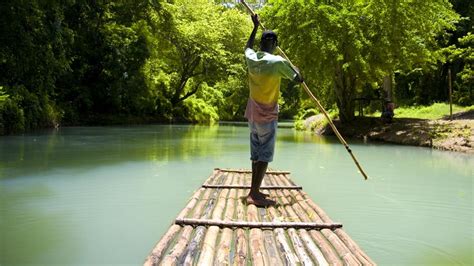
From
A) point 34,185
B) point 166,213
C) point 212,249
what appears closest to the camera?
point 212,249

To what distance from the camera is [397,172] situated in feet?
31.8

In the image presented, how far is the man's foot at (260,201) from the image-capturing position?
16.9 ft

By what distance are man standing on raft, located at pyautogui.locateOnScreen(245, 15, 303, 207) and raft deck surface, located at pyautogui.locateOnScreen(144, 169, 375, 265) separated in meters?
0.40

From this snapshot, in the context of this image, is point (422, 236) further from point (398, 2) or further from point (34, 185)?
point (398, 2)

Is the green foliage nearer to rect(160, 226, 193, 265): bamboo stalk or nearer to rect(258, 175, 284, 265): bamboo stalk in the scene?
rect(258, 175, 284, 265): bamboo stalk

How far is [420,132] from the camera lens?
52.0 feet

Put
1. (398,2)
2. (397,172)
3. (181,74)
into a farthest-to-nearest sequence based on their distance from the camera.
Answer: (181,74)
(398,2)
(397,172)

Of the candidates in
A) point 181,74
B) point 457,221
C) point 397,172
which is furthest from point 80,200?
point 181,74

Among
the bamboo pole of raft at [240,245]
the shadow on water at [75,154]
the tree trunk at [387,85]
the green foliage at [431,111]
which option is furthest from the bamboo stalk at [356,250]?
the green foliage at [431,111]

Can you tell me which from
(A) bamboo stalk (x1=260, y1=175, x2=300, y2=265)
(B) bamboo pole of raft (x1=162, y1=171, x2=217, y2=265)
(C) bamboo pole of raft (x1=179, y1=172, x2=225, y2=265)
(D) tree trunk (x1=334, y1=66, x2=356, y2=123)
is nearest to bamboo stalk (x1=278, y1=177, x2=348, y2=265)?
(A) bamboo stalk (x1=260, y1=175, x2=300, y2=265)

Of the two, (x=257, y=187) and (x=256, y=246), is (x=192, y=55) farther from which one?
(x=256, y=246)

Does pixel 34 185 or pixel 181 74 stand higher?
pixel 181 74

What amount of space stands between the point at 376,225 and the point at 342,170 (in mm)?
4613

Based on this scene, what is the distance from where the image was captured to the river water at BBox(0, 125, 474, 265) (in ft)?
A: 14.6
